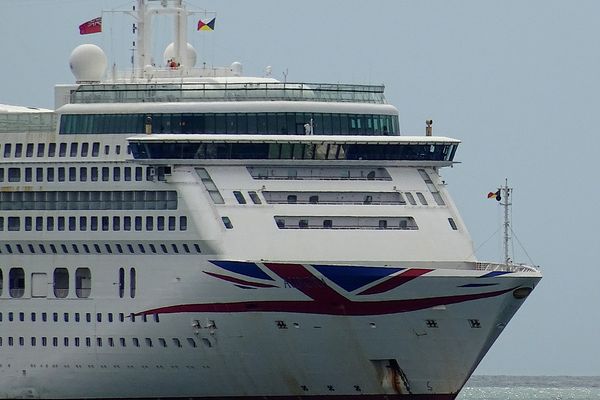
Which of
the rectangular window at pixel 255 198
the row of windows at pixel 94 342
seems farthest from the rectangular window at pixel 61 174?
the rectangular window at pixel 255 198

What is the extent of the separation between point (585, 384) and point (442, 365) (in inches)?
2270

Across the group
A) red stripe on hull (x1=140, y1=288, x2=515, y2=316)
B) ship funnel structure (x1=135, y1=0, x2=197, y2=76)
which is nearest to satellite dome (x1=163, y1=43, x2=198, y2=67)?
ship funnel structure (x1=135, y1=0, x2=197, y2=76)

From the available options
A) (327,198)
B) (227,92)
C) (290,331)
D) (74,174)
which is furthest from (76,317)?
(327,198)

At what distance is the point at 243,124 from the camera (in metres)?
85.2

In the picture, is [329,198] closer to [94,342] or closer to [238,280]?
[238,280]

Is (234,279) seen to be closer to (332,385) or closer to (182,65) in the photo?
(332,385)

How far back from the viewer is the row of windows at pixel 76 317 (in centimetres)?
8462

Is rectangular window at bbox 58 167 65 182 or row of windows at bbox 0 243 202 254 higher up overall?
rectangular window at bbox 58 167 65 182

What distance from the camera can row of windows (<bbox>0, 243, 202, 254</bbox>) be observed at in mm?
84000

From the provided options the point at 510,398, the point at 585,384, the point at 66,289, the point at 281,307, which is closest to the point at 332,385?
the point at 281,307

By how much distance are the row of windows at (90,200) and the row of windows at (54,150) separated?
120 centimetres

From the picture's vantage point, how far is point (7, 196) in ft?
286

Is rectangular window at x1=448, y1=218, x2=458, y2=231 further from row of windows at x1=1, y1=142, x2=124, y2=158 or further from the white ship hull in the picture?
row of windows at x1=1, y1=142, x2=124, y2=158

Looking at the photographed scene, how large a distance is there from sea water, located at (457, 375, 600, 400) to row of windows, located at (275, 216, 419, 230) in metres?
31.6
